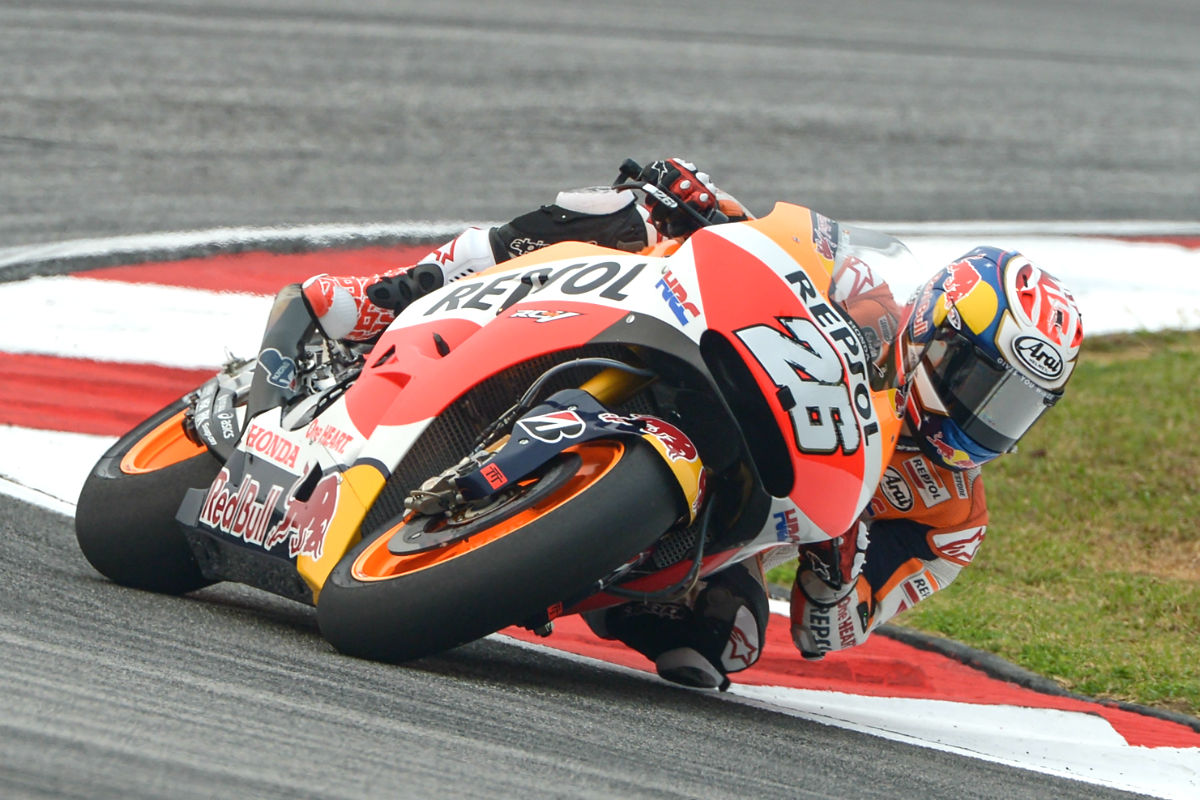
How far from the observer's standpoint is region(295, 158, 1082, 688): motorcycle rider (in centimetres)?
396

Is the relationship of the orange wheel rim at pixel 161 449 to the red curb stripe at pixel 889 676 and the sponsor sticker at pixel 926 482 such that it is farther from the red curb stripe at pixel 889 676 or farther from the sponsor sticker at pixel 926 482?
the sponsor sticker at pixel 926 482

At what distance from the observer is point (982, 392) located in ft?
13.2

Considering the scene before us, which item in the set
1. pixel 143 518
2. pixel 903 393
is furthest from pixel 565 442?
pixel 143 518

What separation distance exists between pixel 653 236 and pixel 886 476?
1110 mm

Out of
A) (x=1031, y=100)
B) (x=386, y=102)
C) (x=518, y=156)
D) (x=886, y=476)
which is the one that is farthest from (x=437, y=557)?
(x=1031, y=100)

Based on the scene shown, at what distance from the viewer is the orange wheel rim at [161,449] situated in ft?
15.1

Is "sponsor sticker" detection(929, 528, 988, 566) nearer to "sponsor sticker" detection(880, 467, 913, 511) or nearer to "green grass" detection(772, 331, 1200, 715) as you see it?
"sponsor sticker" detection(880, 467, 913, 511)

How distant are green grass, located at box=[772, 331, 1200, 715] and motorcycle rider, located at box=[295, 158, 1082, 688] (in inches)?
41.6

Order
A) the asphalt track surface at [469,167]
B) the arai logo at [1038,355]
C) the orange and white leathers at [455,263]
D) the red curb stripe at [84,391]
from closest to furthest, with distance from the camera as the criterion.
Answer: the asphalt track surface at [469,167] → the arai logo at [1038,355] → the orange and white leathers at [455,263] → the red curb stripe at [84,391]

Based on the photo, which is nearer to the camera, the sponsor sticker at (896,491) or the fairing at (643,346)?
the fairing at (643,346)

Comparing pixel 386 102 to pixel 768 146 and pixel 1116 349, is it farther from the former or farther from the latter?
pixel 1116 349

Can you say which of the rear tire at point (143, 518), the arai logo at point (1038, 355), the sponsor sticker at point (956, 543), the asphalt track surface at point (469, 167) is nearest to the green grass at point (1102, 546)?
the sponsor sticker at point (956, 543)

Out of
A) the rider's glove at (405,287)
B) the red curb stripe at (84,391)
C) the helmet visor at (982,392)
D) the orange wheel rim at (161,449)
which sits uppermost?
the helmet visor at (982,392)

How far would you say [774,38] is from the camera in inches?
586
